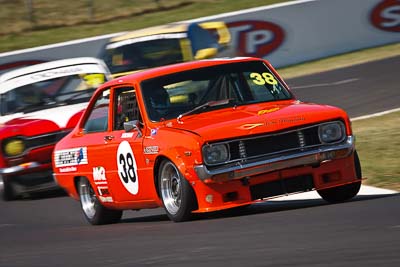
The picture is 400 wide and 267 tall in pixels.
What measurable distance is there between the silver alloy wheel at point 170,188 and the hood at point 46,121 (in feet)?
13.3

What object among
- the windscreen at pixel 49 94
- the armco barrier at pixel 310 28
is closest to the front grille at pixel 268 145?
the windscreen at pixel 49 94

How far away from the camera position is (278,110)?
8.41 metres

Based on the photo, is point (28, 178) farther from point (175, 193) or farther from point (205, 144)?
point (205, 144)

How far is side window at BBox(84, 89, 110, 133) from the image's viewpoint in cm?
955

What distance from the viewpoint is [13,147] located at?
12.2 m

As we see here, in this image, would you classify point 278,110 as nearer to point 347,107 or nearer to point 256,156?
point 256,156

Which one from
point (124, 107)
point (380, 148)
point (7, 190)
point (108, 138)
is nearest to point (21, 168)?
point (7, 190)

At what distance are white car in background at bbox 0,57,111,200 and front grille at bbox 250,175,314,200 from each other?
4683 millimetres

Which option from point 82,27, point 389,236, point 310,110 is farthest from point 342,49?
point 389,236

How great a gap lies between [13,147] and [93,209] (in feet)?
8.53

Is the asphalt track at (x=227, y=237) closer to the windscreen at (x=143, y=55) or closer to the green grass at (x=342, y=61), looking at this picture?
the windscreen at (x=143, y=55)

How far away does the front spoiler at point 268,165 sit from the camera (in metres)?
7.90

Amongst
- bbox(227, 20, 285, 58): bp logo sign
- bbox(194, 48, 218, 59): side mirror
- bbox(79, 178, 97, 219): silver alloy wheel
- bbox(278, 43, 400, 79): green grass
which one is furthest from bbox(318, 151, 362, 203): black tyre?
bbox(227, 20, 285, 58): bp logo sign

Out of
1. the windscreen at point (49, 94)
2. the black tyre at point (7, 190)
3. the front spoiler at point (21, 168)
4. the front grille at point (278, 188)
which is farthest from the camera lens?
the windscreen at point (49, 94)
